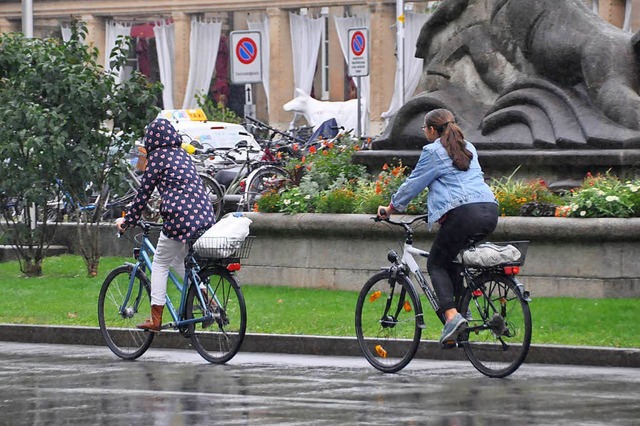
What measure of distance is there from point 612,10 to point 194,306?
3721 cm

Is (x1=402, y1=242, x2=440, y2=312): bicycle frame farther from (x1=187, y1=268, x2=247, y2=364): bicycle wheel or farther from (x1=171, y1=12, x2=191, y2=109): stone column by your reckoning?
(x1=171, y1=12, x2=191, y2=109): stone column

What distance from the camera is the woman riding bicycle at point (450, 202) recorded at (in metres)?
11.0

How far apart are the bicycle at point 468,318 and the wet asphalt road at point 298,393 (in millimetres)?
152

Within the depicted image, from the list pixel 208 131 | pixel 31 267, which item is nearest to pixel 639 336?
pixel 31 267

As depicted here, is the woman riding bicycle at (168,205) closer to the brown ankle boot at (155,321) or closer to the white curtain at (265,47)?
the brown ankle boot at (155,321)

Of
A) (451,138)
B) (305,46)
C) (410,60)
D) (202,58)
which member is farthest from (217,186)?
(202,58)

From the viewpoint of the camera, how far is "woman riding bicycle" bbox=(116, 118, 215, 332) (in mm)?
12117

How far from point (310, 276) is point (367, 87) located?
38.6m

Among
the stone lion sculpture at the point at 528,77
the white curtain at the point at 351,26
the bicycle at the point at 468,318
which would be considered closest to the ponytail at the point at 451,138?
the bicycle at the point at 468,318

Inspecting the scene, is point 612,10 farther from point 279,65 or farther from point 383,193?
point 383,193

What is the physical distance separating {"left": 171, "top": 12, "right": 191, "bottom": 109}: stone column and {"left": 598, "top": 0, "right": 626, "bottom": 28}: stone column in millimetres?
18277

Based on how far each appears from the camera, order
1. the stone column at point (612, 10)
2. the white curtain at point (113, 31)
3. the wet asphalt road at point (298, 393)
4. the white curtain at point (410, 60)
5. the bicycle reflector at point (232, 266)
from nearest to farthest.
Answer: the wet asphalt road at point (298, 393), the bicycle reflector at point (232, 266), the stone column at point (612, 10), the white curtain at point (410, 60), the white curtain at point (113, 31)

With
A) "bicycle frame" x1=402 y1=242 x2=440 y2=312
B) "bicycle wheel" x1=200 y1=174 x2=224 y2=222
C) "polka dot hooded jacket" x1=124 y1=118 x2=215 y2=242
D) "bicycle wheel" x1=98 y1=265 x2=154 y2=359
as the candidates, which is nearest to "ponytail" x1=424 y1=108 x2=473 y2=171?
"bicycle frame" x1=402 y1=242 x2=440 y2=312

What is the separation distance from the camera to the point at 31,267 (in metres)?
19.0
